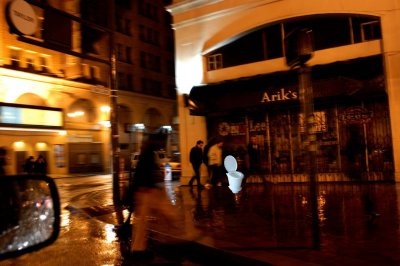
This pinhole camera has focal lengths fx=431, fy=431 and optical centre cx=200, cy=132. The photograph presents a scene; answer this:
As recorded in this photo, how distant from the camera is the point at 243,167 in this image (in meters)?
16.4

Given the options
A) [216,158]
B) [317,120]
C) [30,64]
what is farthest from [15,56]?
[317,120]

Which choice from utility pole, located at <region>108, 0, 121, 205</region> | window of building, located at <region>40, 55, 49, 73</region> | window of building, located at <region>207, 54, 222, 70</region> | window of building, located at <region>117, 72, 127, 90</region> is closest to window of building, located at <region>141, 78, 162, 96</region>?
window of building, located at <region>117, 72, 127, 90</region>

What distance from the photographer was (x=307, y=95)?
6.38 m

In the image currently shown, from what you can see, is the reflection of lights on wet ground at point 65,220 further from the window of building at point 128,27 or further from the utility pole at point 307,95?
the window of building at point 128,27

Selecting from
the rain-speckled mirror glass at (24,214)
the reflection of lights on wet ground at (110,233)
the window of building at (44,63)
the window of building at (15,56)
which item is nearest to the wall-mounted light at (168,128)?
the window of building at (44,63)

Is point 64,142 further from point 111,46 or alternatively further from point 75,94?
point 111,46

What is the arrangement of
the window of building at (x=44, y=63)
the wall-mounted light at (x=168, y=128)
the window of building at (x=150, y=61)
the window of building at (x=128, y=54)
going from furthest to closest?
the window of building at (x=150, y=61) < the wall-mounted light at (x=168, y=128) < the window of building at (x=128, y=54) < the window of building at (x=44, y=63)

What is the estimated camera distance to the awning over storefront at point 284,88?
13406 mm

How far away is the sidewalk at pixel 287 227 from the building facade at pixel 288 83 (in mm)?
2001

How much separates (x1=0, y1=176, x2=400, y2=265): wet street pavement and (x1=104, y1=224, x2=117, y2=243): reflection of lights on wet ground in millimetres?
19

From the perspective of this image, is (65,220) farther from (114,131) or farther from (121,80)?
(121,80)

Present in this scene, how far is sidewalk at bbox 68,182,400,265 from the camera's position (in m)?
5.92

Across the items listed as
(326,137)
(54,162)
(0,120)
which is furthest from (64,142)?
(326,137)

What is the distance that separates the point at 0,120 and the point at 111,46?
649 inches
